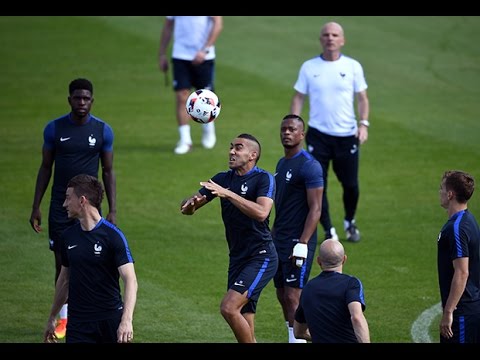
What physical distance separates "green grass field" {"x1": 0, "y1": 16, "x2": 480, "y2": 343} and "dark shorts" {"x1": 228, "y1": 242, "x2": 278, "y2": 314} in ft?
4.21

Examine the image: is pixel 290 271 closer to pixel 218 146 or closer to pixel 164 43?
pixel 218 146

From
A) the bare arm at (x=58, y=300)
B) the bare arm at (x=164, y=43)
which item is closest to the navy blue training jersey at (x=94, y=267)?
the bare arm at (x=58, y=300)

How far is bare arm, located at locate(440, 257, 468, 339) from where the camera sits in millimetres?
9062

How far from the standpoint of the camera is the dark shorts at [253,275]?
10492 mm

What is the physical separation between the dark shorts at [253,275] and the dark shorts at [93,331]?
5.42ft

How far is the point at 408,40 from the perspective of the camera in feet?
89.0

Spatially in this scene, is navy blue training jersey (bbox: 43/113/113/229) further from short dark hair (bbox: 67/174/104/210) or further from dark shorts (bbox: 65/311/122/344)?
dark shorts (bbox: 65/311/122/344)

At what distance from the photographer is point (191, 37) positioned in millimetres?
18938

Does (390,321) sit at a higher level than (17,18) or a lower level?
lower

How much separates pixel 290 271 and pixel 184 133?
8346mm
